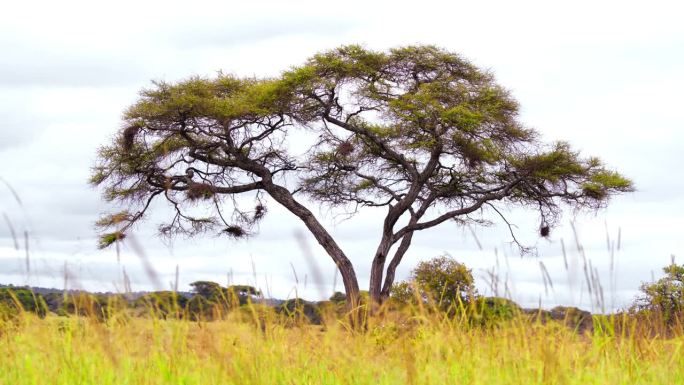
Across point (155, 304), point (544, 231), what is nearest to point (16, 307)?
point (155, 304)

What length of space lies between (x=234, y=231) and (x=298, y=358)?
62.6 feet

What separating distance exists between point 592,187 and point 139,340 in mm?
19725

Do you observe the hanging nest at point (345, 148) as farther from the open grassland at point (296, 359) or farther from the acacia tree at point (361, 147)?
the open grassland at point (296, 359)

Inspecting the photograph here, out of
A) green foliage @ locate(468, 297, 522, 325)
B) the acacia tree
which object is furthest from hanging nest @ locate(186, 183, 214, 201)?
green foliage @ locate(468, 297, 522, 325)

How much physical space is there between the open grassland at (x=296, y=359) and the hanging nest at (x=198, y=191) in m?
16.4

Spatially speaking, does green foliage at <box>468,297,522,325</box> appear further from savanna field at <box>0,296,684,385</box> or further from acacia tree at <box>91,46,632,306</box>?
acacia tree at <box>91,46,632,306</box>

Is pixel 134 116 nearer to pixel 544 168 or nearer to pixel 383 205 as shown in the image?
pixel 383 205

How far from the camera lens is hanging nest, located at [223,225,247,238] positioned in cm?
2497

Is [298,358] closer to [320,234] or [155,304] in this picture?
[155,304]

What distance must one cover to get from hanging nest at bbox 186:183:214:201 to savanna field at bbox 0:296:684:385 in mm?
16336

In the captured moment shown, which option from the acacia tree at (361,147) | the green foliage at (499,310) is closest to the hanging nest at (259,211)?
the acacia tree at (361,147)

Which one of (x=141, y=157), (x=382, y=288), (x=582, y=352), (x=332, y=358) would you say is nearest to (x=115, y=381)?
(x=332, y=358)

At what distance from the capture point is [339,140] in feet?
77.7

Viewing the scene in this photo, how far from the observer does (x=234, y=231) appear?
81.9ft
